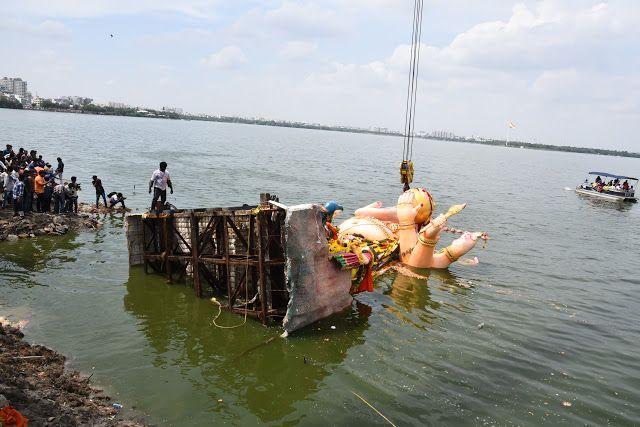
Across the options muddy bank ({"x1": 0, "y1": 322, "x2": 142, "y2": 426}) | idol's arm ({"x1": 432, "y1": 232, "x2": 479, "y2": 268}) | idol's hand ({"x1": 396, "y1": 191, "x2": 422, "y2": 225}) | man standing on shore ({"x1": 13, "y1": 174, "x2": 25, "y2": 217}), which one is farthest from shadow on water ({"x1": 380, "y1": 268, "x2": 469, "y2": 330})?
man standing on shore ({"x1": 13, "y1": 174, "x2": 25, "y2": 217})

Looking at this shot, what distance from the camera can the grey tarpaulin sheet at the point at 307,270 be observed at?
33.9ft

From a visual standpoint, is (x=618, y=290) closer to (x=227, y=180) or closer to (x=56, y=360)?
(x=56, y=360)

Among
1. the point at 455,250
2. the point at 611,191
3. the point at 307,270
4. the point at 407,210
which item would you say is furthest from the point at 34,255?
the point at 611,191

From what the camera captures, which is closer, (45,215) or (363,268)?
(363,268)

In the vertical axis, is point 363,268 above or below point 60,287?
above

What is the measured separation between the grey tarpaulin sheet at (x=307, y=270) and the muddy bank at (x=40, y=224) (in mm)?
12086

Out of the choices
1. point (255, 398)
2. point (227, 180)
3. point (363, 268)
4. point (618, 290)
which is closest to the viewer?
point (255, 398)

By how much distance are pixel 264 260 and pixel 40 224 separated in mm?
12238

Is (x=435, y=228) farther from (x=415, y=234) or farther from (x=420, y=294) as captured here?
(x=420, y=294)

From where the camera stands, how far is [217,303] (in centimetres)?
1258

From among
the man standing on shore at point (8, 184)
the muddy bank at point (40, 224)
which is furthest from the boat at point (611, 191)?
the man standing on shore at point (8, 184)

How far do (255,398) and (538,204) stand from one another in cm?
3876

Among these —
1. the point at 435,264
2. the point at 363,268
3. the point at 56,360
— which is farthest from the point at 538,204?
the point at 56,360

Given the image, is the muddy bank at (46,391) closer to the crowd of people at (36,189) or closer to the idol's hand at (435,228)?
the crowd of people at (36,189)
